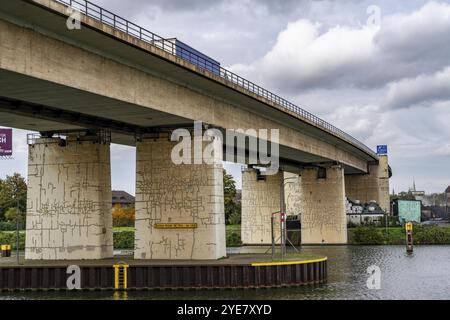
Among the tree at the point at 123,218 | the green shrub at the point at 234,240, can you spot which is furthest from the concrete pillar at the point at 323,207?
the tree at the point at 123,218

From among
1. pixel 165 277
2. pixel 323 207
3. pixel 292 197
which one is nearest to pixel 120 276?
pixel 165 277

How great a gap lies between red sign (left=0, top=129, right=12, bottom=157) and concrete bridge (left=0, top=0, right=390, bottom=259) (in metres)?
24.1

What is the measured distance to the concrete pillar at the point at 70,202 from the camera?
164 ft

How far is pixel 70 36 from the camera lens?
34.1 meters

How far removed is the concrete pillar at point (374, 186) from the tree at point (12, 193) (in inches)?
2719

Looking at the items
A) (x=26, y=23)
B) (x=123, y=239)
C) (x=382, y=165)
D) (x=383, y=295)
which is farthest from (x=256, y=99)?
(x=382, y=165)

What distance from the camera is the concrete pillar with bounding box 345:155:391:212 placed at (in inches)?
4715

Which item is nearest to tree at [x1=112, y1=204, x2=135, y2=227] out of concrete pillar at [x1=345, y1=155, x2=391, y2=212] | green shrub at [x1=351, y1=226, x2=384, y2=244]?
concrete pillar at [x1=345, y1=155, x2=391, y2=212]

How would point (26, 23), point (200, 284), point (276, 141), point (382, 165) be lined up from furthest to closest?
point (382, 165) < point (276, 141) < point (200, 284) < point (26, 23)

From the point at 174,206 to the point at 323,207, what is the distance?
47.8 meters

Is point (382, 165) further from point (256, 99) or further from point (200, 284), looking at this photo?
point (200, 284)

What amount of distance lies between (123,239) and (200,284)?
178ft

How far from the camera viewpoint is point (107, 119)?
4797cm

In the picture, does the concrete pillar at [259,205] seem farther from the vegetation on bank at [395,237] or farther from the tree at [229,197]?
the tree at [229,197]
